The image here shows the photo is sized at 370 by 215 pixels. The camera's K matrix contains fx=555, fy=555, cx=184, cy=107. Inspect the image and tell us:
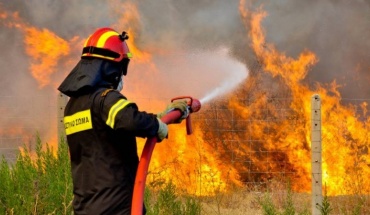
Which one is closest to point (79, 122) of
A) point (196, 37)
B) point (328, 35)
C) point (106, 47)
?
point (106, 47)

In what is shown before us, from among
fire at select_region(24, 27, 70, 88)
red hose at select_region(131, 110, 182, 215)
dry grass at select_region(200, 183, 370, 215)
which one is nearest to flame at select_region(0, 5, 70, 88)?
fire at select_region(24, 27, 70, 88)

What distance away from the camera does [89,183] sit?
3.27 meters

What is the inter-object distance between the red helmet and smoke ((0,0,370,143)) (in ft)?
26.0

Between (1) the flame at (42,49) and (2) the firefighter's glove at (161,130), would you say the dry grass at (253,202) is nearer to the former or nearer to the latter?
(2) the firefighter's glove at (161,130)

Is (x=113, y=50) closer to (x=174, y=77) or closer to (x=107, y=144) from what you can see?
(x=107, y=144)

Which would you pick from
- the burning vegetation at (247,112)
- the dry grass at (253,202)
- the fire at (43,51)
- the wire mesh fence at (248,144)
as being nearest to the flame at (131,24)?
the burning vegetation at (247,112)

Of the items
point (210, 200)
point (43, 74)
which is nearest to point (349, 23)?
point (210, 200)

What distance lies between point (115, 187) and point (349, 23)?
9576 millimetres

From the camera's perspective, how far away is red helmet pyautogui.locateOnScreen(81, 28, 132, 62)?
11.0 feet

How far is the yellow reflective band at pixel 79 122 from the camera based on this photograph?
3.24m

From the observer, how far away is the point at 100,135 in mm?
3225

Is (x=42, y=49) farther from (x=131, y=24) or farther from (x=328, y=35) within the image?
(x=328, y=35)

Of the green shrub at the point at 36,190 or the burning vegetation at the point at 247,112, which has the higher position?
the burning vegetation at the point at 247,112

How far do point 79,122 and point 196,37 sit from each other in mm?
8893
